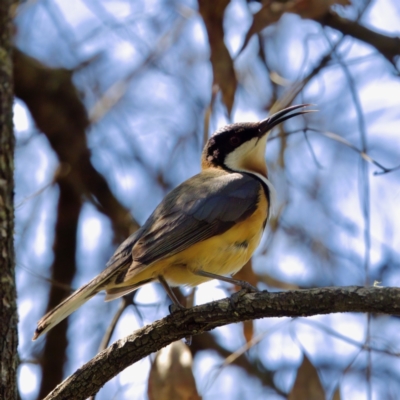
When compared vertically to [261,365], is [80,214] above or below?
above

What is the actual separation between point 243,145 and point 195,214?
4.33 ft

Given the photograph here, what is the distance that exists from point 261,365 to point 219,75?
123 inches

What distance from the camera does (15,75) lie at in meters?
6.74

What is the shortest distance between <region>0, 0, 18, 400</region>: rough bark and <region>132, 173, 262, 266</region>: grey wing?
1.15 meters

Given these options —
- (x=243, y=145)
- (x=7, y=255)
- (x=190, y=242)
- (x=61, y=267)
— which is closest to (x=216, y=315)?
(x=190, y=242)

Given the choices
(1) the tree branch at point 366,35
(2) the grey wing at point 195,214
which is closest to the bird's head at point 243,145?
(2) the grey wing at point 195,214

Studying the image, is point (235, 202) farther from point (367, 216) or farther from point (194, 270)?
point (367, 216)

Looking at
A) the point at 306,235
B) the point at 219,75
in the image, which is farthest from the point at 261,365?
the point at 219,75

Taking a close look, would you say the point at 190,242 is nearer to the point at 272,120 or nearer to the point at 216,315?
the point at 216,315

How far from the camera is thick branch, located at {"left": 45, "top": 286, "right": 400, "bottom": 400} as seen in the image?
3271mm

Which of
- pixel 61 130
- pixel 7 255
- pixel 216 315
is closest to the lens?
pixel 7 255

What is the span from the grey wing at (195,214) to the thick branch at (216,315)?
2.70ft

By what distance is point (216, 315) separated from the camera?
381 cm

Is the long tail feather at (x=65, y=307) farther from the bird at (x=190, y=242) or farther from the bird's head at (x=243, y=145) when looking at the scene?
the bird's head at (x=243, y=145)
